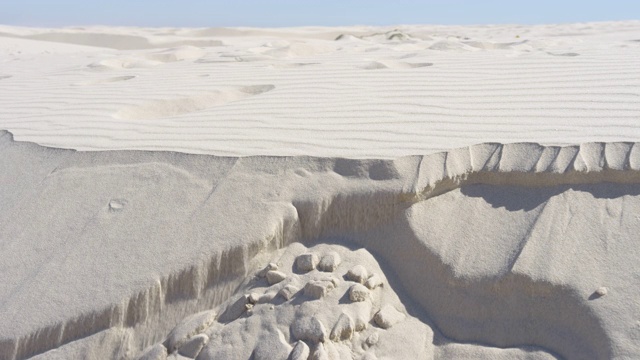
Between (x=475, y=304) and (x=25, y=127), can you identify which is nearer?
(x=475, y=304)

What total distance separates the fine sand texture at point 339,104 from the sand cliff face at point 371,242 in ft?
0.54

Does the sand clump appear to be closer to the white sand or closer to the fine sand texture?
the white sand

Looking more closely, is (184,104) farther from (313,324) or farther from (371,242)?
(313,324)

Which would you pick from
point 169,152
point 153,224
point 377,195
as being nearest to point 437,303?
point 377,195

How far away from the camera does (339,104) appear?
321cm

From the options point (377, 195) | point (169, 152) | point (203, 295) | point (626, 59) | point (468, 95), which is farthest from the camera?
point (626, 59)

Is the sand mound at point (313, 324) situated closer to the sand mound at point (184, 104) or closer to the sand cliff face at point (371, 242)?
the sand cliff face at point (371, 242)

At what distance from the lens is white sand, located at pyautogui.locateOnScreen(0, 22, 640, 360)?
196 centimetres

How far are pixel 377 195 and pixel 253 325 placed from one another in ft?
2.05

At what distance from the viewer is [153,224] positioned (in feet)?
7.68

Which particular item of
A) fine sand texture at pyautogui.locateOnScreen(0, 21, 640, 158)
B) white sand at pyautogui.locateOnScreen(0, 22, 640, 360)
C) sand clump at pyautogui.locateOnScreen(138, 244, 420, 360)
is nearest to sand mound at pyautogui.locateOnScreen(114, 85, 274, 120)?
fine sand texture at pyautogui.locateOnScreen(0, 21, 640, 158)

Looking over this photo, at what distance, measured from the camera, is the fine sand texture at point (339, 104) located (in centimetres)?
264

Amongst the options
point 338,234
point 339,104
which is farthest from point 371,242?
point 339,104

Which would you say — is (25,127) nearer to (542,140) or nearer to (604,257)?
→ (542,140)
